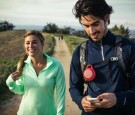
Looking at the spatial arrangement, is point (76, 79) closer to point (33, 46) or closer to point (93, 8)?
point (93, 8)

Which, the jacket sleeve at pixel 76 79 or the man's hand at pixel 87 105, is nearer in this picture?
the man's hand at pixel 87 105

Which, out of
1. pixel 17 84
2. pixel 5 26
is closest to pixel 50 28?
pixel 5 26


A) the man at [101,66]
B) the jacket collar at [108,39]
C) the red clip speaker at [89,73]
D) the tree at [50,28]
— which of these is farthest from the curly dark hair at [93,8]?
the tree at [50,28]

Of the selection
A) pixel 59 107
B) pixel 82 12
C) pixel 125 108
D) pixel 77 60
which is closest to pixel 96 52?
pixel 77 60

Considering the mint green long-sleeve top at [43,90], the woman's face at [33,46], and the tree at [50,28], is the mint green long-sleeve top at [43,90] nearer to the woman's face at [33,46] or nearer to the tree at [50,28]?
the woman's face at [33,46]

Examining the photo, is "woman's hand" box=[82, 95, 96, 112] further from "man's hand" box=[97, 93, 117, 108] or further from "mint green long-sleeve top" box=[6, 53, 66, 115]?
"mint green long-sleeve top" box=[6, 53, 66, 115]

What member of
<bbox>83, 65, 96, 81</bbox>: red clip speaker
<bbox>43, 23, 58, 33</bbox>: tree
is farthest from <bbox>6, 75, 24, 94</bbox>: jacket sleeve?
<bbox>43, 23, 58, 33</bbox>: tree

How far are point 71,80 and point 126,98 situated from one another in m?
0.63

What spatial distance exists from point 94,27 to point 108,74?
444 millimetres

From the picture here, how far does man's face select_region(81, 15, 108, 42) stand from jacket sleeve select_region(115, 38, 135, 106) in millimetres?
268

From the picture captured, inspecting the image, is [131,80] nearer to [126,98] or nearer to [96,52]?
[126,98]

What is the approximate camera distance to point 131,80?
272cm

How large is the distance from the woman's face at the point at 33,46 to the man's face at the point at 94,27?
1339 millimetres

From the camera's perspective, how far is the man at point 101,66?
8.77 feet
